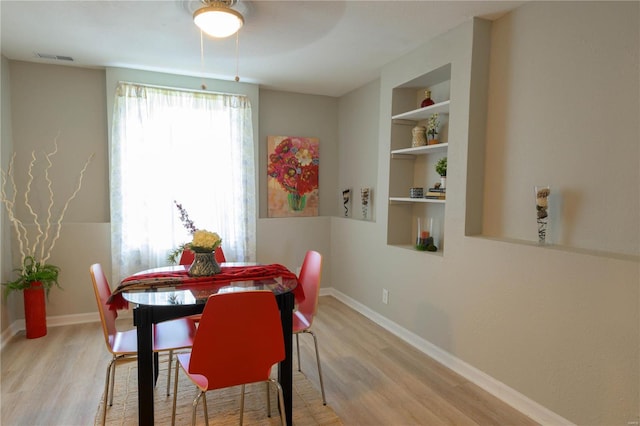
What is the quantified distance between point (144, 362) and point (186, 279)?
49cm

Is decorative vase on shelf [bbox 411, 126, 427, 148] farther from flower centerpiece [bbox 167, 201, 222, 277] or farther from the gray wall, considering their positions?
flower centerpiece [bbox 167, 201, 222, 277]

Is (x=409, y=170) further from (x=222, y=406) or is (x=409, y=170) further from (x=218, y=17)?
(x=222, y=406)

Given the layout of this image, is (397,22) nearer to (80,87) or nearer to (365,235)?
(365,235)

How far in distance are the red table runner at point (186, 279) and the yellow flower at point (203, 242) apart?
0.56ft

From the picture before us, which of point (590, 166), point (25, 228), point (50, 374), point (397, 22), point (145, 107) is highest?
point (397, 22)

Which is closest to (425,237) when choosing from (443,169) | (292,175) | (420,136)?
(443,169)

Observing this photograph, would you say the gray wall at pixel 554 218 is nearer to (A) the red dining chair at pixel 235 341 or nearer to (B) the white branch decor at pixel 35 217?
(A) the red dining chair at pixel 235 341

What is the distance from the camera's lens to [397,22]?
256cm

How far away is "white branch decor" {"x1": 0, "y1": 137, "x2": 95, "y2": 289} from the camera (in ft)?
10.6

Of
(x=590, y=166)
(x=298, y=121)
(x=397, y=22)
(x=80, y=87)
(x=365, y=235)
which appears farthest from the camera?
(x=298, y=121)

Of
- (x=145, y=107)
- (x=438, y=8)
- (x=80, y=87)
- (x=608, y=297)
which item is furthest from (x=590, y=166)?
(x=80, y=87)

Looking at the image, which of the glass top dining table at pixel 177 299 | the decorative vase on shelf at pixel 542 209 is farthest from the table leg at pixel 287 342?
the decorative vase on shelf at pixel 542 209

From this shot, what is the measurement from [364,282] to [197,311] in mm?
2407

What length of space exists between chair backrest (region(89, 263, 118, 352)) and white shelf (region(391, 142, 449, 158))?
2.50m
